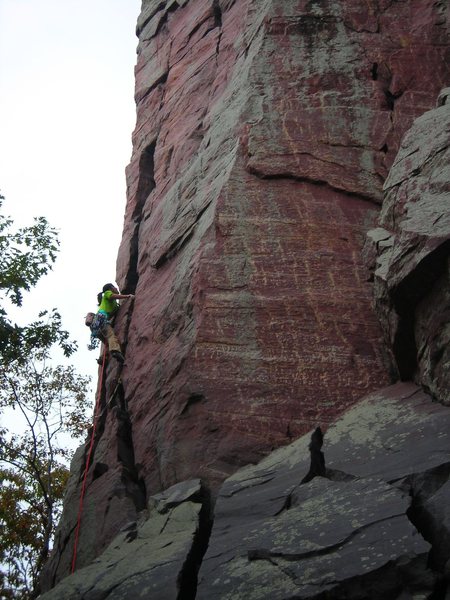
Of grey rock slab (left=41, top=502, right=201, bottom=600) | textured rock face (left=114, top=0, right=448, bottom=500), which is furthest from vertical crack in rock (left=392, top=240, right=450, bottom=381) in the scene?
grey rock slab (left=41, top=502, right=201, bottom=600)

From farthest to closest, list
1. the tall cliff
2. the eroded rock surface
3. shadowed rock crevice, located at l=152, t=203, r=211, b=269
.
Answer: shadowed rock crevice, located at l=152, t=203, r=211, b=269, the tall cliff, the eroded rock surface

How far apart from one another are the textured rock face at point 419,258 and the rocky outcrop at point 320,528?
1.57ft

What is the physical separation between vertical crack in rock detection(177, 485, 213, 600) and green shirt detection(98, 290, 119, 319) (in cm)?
645

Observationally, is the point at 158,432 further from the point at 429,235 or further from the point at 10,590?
the point at 10,590

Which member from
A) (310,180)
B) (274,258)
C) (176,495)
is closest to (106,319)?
(274,258)

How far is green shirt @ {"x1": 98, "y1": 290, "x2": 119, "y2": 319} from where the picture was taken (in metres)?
15.8

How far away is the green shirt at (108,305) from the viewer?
1584 centimetres

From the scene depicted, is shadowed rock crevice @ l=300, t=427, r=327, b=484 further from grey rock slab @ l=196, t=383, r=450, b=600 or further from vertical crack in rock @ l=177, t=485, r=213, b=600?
vertical crack in rock @ l=177, t=485, r=213, b=600

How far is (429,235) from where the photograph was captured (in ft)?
31.4

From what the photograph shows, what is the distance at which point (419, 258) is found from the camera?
31.3ft

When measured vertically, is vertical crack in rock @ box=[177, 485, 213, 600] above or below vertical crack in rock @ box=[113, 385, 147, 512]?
below

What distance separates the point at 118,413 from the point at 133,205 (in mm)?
5814

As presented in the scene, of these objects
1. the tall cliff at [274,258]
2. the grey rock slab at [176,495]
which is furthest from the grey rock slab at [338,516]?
the grey rock slab at [176,495]

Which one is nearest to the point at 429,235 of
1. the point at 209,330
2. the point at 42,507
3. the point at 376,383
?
the point at 376,383
